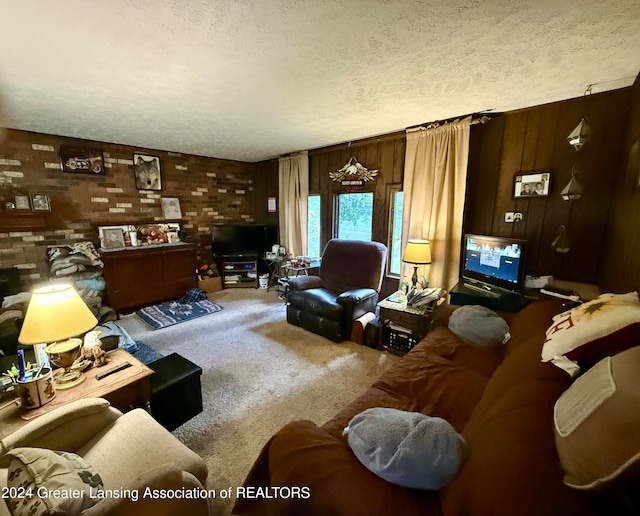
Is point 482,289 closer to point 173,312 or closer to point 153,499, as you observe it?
point 153,499

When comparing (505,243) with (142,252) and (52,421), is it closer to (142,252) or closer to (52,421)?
(52,421)

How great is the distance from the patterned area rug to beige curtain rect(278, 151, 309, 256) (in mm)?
1660

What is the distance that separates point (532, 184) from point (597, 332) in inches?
84.1

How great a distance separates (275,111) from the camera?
8.50 feet

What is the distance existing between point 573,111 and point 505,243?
4.12 feet

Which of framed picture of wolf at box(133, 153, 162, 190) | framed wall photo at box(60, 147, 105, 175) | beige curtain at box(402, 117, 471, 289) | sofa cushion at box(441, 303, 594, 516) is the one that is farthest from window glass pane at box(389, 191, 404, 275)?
framed wall photo at box(60, 147, 105, 175)

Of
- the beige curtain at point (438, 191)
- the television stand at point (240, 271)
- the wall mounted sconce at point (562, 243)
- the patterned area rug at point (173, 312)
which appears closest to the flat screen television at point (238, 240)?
the television stand at point (240, 271)

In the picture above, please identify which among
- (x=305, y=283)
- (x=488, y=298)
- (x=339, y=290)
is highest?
(x=488, y=298)

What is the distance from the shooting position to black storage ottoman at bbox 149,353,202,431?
5.49 feet

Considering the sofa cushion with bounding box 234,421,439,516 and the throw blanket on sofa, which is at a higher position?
the throw blanket on sofa

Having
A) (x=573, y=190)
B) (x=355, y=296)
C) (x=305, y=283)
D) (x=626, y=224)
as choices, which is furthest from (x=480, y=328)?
(x=305, y=283)

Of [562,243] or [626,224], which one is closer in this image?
[626,224]

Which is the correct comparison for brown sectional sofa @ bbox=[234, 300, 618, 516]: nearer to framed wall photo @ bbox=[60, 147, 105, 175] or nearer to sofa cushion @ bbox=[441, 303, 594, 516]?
sofa cushion @ bbox=[441, 303, 594, 516]

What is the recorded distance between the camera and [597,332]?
3.02 feet
